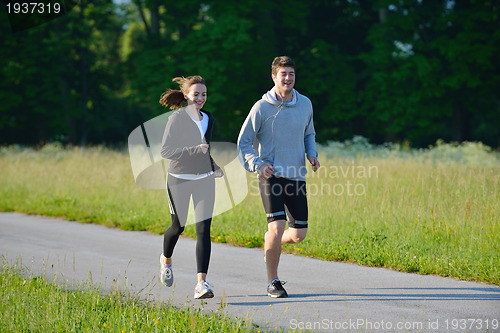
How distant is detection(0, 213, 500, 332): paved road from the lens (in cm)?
509

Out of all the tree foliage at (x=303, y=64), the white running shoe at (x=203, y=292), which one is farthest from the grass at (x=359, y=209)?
the tree foliage at (x=303, y=64)

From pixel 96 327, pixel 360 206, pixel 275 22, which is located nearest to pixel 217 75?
pixel 275 22

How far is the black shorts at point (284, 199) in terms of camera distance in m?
5.82

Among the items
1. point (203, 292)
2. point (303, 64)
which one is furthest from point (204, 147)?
point (303, 64)

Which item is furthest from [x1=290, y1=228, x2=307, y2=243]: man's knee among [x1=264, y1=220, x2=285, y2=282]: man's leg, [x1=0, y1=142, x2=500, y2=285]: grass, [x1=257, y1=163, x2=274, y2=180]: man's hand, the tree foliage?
the tree foliage

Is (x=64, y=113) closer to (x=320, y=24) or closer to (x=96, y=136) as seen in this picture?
(x=96, y=136)

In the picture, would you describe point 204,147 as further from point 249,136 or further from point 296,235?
point 296,235

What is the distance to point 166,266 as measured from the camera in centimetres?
629

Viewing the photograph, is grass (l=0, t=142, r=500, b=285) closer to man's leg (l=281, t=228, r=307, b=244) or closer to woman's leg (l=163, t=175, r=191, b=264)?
man's leg (l=281, t=228, r=307, b=244)

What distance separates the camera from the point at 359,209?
32.9ft

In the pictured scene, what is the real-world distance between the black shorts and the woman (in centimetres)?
55

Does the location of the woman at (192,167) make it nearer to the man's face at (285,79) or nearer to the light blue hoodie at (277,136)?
the light blue hoodie at (277,136)

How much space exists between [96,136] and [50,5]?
36.6ft

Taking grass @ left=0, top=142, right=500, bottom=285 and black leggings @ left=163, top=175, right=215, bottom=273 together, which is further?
grass @ left=0, top=142, right=500, bottom=285
